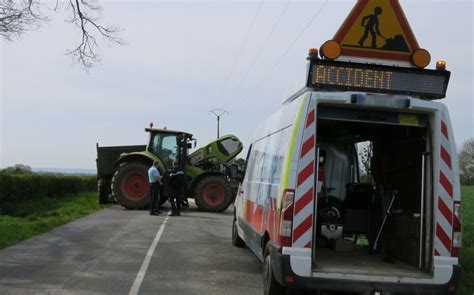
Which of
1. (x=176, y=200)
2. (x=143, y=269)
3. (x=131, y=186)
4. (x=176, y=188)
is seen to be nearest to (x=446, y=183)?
(x=143, y=269)

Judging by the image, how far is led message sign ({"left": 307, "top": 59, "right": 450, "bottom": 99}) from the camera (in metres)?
6.22

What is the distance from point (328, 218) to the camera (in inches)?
301

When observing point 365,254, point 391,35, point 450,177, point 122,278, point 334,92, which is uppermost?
point 391,35

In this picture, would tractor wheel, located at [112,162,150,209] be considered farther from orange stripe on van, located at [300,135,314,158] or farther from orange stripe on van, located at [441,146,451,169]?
orange stripe on van, located at [441,146,451,169]

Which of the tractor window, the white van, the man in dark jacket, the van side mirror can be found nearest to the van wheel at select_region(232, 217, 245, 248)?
the van side mirror

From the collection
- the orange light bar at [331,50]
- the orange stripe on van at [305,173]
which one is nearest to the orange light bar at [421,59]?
the orange light bar at [331,50]

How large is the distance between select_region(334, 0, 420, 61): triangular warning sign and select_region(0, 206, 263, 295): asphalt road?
11.3ft

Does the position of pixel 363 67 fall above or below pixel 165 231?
above

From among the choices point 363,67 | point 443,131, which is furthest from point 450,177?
point 363,67

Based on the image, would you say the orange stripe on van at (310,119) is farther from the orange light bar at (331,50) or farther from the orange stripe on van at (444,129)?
the orange stripe on van at (444,129)

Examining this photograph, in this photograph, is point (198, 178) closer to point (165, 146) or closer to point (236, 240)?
point (165, 146)

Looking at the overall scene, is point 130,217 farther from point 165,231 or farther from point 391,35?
point 391,35

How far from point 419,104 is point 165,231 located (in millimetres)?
8378

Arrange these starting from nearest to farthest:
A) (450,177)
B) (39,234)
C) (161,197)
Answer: (450,177) < (39,234) < (161,197)
